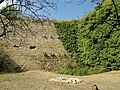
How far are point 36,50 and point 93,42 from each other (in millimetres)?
3874

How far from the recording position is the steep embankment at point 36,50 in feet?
58.2

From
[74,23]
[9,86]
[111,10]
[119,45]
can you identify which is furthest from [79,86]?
[74,23]

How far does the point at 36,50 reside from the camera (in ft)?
61.7

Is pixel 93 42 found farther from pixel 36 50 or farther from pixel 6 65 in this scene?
pixel 6 65

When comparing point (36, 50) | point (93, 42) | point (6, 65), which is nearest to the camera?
point (6, 65)

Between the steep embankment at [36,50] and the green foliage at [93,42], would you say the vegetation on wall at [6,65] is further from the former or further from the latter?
the green foliage at [93,42]

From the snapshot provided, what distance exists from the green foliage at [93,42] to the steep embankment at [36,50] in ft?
2.56

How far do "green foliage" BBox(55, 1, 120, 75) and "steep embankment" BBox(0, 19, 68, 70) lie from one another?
2.56 feet

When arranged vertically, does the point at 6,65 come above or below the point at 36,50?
below

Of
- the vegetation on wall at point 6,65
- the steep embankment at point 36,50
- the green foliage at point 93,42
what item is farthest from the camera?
the steep embankment at point 36,50

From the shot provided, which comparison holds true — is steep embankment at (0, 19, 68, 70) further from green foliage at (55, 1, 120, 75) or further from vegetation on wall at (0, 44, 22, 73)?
green foliage at (55, 1, 120, 75)

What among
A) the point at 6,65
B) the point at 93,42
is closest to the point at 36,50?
the point at 6,65

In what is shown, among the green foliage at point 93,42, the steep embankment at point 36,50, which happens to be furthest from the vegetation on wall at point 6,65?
the green foliage at point 93,42

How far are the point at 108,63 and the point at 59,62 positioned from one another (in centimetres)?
370
